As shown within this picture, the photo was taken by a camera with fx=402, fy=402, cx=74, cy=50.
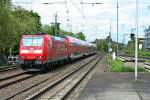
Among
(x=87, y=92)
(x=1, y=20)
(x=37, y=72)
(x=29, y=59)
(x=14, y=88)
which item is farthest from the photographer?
(x=1, y=20)

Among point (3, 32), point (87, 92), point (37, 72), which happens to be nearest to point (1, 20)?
point (3, 32)

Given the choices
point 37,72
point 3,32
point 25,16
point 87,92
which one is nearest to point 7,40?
point 3,32

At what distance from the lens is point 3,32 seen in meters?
45.1

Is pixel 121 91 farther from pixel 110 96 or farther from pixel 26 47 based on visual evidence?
pixel 26 47

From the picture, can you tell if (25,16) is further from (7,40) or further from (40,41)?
(40,41)

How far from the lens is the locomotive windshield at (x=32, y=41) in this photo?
31547 millimetres

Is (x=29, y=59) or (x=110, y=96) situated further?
(x=29, y=59)

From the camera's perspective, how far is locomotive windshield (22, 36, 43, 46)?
3155 cm

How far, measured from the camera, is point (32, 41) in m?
31.8

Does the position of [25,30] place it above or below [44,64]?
above

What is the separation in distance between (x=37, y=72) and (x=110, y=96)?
17.7m

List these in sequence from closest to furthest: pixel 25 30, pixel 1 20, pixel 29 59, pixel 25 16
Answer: pixel 29 59 < pixel 1 20 < pixel 25 30 < pixel 25 16

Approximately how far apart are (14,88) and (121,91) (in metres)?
5.84

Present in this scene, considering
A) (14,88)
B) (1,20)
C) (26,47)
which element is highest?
(1,20)
